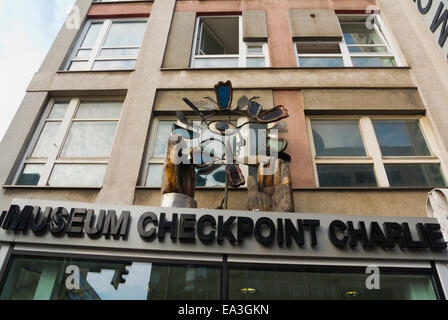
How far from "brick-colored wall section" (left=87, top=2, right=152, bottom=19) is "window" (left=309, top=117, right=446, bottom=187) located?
252 inches

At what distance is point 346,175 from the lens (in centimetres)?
593

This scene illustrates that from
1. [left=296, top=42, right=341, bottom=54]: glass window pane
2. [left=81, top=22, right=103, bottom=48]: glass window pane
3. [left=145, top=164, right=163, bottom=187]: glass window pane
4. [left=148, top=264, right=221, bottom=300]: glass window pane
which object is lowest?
[left=148, top=264, right=221, bottom=300]: glass window pane

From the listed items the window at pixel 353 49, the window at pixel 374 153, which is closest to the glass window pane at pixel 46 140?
the window at pixel 374 153

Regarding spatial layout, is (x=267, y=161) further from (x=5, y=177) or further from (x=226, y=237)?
(x=5, y=177)

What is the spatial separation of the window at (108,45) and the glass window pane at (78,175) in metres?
3.12

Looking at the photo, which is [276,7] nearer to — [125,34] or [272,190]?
[125,34]

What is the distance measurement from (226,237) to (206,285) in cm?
69

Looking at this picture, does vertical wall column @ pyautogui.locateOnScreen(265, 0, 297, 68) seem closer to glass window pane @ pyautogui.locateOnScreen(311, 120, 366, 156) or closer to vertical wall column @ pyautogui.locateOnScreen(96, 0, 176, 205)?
glass window pane @ pyautogui.locateOnScreen(311, 120, 366, 156)

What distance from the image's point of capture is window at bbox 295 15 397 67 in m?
7.80

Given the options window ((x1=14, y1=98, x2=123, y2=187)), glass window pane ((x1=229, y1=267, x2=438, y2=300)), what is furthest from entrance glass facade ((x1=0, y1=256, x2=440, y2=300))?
window ((x1=14, y1=98, x2=123, y2=187))

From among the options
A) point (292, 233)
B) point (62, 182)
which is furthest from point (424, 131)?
point (62, 182)

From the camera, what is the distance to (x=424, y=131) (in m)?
6.45

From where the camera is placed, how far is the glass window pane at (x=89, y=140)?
6.54 meters

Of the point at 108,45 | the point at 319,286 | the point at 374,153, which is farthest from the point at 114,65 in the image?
the point at 319,286
